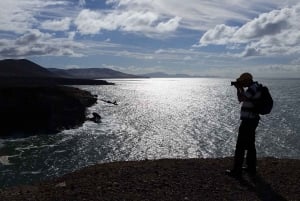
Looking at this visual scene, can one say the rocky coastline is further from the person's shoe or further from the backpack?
the backpack

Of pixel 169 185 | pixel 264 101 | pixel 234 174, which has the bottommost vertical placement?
pixel 169 185

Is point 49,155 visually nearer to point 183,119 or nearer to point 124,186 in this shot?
point 124,186

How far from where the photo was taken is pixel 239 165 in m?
12.2

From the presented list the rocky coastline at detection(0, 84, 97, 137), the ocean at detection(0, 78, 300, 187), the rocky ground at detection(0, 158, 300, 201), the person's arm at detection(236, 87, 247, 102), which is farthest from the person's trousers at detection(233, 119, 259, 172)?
the rocky coastline at detection(0, 84, 97, 137)

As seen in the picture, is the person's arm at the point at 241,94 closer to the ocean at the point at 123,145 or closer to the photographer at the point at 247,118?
the photographer at the point at 247,118

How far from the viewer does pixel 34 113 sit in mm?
64938

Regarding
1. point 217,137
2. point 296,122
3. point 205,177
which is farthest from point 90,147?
point 296,122

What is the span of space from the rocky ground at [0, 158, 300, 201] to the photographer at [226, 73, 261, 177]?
0.51 m

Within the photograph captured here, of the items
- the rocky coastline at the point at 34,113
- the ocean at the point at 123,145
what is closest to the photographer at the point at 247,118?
the ocean at the point at 123,145

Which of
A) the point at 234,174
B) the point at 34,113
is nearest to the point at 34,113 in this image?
the point at 34,113

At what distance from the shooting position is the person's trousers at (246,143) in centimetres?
1184

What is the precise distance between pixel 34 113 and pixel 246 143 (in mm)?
57453

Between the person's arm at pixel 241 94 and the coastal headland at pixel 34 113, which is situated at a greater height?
the person's arm at pixel 241 94

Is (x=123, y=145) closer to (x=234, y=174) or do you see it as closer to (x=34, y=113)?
(x=34, y=113)
